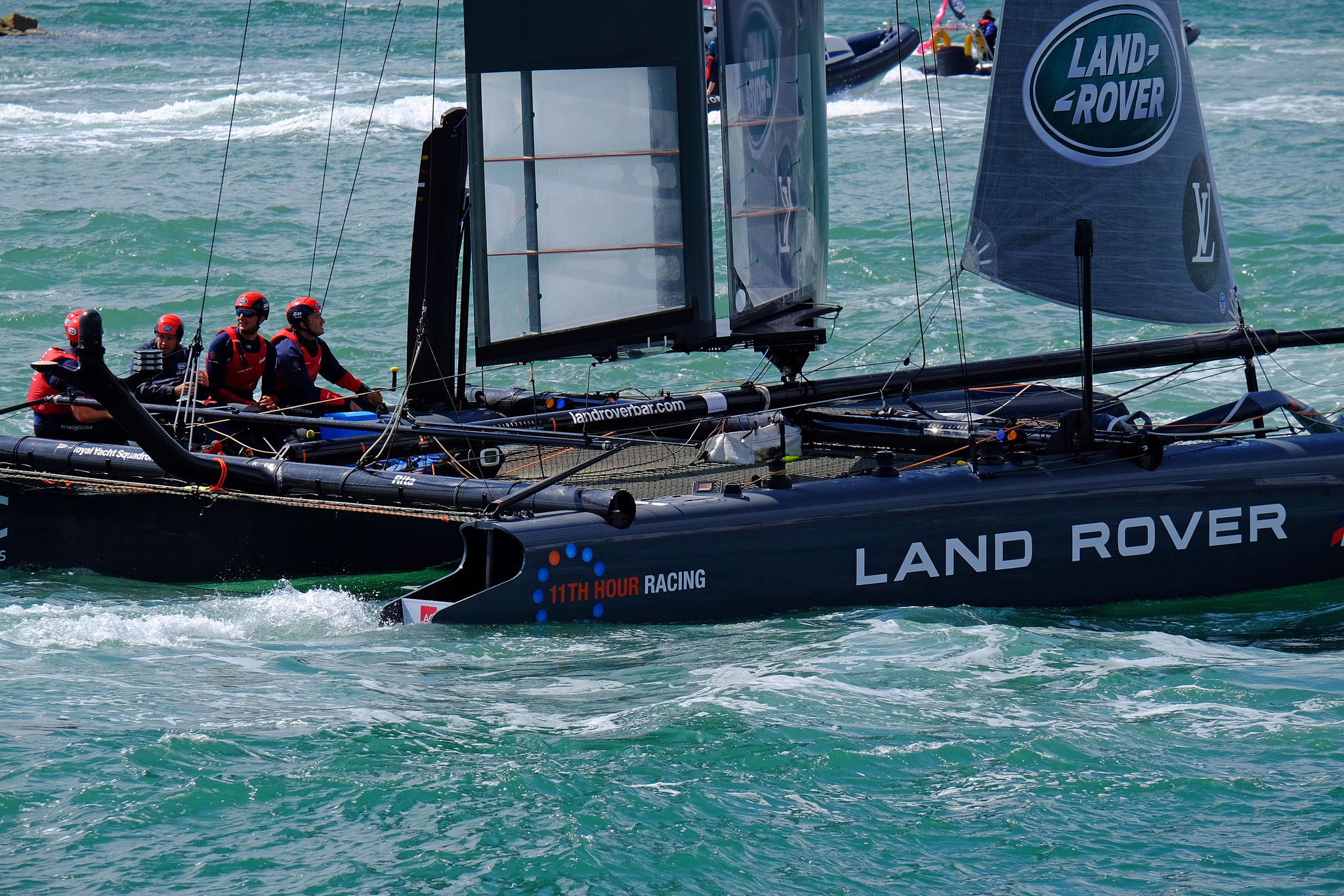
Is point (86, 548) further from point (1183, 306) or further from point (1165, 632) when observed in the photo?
point (1183, 306)

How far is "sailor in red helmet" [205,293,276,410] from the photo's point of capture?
25.1 ft

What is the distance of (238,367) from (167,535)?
122 centimetres

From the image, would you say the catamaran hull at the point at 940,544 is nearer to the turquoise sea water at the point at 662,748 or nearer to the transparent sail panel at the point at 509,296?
the turquoise sea water at the point at 662,748

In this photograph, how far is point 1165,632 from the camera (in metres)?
5.88

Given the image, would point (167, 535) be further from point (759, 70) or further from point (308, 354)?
point (759, 70)

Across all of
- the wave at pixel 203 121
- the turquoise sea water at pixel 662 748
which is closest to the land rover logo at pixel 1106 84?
the turquoise sea water at pixel 662 748

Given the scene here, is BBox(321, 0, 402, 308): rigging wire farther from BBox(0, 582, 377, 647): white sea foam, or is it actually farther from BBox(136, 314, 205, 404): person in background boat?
BBox(0, 582, 377, 647): white sea foam

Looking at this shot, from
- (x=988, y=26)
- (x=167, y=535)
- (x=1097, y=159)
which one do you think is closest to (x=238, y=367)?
(x=167, y=535)

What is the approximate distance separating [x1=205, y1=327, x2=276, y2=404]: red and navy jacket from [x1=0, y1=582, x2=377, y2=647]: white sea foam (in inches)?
66.6

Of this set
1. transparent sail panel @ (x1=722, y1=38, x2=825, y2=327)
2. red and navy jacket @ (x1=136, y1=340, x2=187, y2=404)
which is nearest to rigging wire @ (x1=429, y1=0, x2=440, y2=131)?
transparent sail panel @ (x1=722, y1=38, x2=825, y2=327)

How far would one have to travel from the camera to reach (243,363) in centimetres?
775

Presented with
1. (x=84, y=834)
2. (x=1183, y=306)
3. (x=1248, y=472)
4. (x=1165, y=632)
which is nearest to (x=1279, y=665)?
(x=1165, y=632)

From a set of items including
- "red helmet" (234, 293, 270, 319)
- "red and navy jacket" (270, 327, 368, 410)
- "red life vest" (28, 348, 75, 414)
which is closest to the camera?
"red life vest" (28, 348, 75, 414)

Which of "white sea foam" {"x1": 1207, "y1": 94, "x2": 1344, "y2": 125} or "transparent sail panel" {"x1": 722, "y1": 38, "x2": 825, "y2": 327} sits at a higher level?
"white sea foam" {"x1": 1207, "y1": 94, "x2": 1344, "y2": 125}
